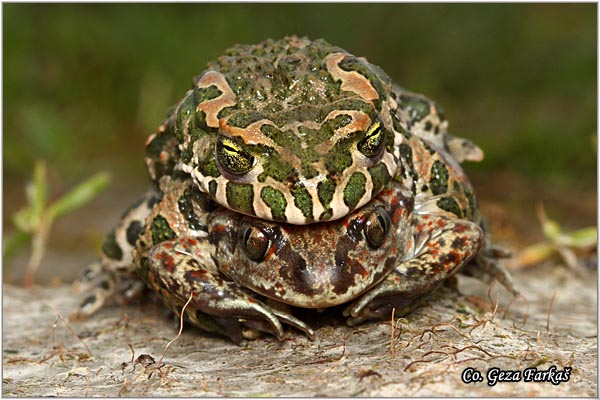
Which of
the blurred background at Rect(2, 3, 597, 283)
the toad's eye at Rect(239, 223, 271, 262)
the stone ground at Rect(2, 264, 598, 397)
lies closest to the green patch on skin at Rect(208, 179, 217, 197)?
the toad's eye at Rect(239, 223, 271, 262)

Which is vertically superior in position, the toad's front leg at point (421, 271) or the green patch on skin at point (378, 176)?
the green patch on skin at point (378, 176)

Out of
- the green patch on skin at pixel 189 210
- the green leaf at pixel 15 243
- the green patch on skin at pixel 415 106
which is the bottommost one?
the green leaf at pixel 15 243

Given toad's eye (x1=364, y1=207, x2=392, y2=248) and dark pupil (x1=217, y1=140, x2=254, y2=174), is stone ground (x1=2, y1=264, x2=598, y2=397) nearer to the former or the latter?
toad's eye (x1=364, y1=207, x2=392, y2=248)

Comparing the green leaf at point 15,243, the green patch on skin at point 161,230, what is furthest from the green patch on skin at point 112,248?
the green leaf at point 15,243

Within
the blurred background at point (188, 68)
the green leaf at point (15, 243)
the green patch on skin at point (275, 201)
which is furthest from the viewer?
the blurred background at point (188, 68)

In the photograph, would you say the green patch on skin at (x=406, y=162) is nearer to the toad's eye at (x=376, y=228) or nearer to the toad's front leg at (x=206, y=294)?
the toad's eye at (x=376, y=228)

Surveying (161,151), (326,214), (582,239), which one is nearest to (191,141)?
(161,151)

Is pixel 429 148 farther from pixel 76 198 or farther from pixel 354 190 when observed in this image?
pixel 76 198

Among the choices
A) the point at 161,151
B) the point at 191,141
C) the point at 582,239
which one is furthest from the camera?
the point at 582,239
